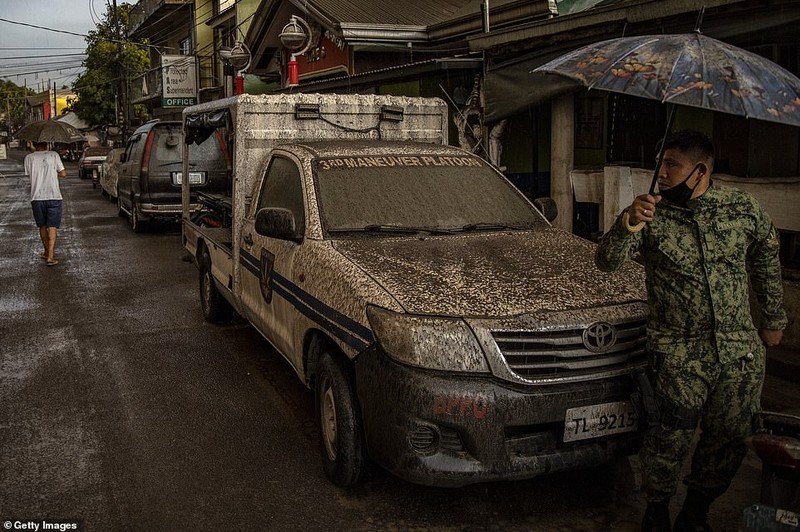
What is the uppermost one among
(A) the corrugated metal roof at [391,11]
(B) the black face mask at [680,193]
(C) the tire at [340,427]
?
(A) the corrugated metal roof at [391,11]

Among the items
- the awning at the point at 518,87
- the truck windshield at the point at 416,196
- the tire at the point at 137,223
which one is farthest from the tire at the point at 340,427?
the tire at the point at 137,223

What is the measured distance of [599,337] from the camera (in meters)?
3.81

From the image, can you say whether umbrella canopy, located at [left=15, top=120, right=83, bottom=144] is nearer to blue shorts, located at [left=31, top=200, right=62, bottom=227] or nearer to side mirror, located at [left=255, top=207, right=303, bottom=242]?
blue shorts, located at [left=31, top=200, right=62, bottom=227]

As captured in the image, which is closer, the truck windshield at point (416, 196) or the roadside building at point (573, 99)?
A: the truck windshield at point (416, 196)

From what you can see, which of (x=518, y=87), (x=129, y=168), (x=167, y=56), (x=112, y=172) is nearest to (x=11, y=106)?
(x=167, y=56)

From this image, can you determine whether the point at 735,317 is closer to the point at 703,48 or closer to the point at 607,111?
the point at 703,48

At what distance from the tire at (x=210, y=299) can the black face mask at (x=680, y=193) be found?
17.0 feet

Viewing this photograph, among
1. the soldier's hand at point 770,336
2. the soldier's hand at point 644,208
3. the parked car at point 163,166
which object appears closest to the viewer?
the soldier's hand at point 644,208

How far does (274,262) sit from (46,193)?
784 centimetres

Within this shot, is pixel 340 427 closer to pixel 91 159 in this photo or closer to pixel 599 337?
pixel 599 337

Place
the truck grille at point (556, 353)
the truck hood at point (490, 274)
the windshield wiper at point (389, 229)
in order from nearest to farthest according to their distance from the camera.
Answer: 1. the truck grille at point (556, 353)
2. the truck hood at point (490, 274)
3. the windshield wiper at point (389, 229)

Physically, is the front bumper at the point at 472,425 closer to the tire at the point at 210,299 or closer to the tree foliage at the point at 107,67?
the tire at the point at 210,299

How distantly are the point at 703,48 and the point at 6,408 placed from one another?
4.99 m

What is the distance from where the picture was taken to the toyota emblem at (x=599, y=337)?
3.78 m
